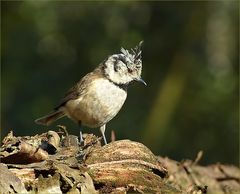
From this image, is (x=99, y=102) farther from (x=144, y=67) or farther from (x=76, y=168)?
(x=144, y=67)

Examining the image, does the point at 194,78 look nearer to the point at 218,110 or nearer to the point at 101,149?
the point at 218,110

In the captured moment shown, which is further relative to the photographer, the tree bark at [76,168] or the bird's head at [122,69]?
the bird's head at [122,69]

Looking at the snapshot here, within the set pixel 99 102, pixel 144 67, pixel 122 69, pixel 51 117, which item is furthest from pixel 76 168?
pixel 144 67

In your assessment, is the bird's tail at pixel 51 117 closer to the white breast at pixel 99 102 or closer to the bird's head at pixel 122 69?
the white breast at pixel 99 102

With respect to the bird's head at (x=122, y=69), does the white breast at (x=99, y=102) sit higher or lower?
lower

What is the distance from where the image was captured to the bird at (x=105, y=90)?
17.9 ft

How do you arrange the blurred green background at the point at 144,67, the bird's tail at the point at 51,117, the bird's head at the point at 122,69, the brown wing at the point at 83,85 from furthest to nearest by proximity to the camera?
the blurred green background at the point at 144,67 → the bird's tail at the point at 51,117 → the brown wing at the point at 83,85 → the bird's head at the point at 122,69

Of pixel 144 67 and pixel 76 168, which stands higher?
pixel 144 67

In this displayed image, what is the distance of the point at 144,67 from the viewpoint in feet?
36.7

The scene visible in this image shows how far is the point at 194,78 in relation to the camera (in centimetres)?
1126

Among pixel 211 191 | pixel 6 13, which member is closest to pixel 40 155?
pixel 211 191

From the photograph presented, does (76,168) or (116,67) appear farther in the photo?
(116,67)

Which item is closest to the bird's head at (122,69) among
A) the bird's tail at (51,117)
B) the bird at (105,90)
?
the bird at (105,90)

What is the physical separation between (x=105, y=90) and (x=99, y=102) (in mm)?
125
